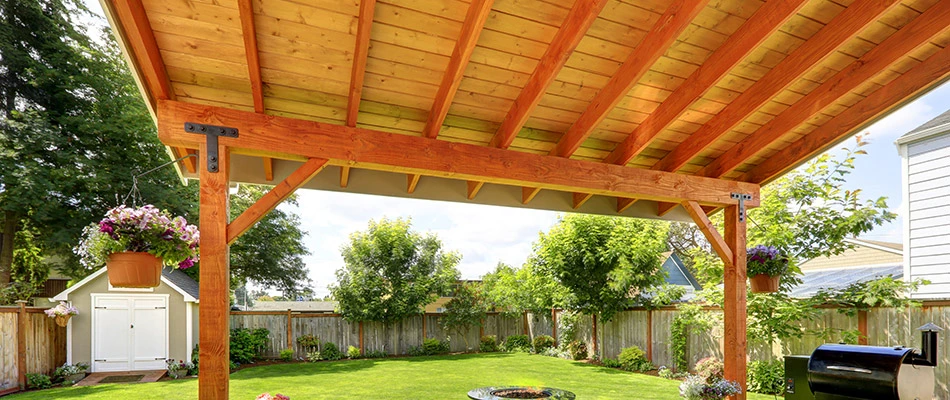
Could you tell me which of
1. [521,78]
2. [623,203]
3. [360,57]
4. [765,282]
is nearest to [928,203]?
[765,282]

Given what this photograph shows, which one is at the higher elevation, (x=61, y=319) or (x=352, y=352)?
(x=61, y=319)

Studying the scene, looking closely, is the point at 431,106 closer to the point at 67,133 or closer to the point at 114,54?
the point at 67,133

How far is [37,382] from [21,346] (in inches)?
26.1

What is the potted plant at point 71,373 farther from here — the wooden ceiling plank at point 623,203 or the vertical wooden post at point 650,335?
the vertical wooden post at point 650,335

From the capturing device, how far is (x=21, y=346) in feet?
26.9

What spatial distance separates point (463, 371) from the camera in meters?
9.59

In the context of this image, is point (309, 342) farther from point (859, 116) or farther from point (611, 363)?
point (859, 116)

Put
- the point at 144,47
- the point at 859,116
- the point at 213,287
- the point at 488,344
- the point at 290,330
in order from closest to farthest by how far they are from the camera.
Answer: the point at 144,47 → the point at 213,287 → the point at 859,116 → the point at 290,330 → the point at 488,344

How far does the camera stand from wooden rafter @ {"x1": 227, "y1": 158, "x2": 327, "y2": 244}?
3.14m

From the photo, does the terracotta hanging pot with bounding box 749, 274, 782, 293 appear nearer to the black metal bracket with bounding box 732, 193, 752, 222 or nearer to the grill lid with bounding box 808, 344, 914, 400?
the black metal bracket with bounding box 732, 193, 752, 222

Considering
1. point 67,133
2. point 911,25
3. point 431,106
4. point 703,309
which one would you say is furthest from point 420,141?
point 67,133

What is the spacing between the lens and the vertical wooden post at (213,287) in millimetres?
2959

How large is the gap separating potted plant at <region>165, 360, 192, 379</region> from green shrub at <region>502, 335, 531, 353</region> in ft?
23.2

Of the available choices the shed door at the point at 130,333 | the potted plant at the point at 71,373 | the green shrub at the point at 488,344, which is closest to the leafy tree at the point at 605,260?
the green shrub at the point at 488,344
